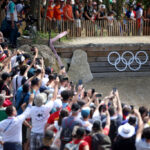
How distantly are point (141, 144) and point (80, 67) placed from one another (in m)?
11.2

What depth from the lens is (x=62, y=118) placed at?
6.57m

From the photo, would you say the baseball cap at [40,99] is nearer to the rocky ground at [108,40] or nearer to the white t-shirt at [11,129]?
the white t-shirt at [11,129]

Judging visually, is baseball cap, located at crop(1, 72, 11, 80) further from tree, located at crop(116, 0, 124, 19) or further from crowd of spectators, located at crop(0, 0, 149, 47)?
tree, located at crop(116, 0, 124, 19)

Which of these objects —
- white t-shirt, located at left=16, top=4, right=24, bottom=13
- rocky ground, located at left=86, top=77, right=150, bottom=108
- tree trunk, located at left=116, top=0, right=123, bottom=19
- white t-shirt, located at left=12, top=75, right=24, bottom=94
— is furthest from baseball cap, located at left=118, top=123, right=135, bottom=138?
tree trunk, located at left=116, top=0, right=123, bottom=19

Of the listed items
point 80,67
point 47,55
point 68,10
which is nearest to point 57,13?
point 68,10

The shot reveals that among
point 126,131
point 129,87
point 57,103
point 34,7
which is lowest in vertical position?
point 129,87

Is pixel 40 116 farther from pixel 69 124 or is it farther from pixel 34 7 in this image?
pixel 34 7

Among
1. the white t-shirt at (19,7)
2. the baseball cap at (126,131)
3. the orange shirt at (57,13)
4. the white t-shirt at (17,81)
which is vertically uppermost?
Answer: the white t-shirt at (19,7)

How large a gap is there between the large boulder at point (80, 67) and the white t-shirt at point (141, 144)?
10934 mm

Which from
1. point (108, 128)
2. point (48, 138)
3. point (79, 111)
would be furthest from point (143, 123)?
point (48, 138)

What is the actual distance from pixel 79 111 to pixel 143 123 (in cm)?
117

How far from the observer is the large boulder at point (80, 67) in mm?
16812

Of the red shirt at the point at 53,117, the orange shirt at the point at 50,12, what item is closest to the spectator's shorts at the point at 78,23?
the orange shirt at the point at 50,12

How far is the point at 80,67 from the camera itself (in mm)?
16922
